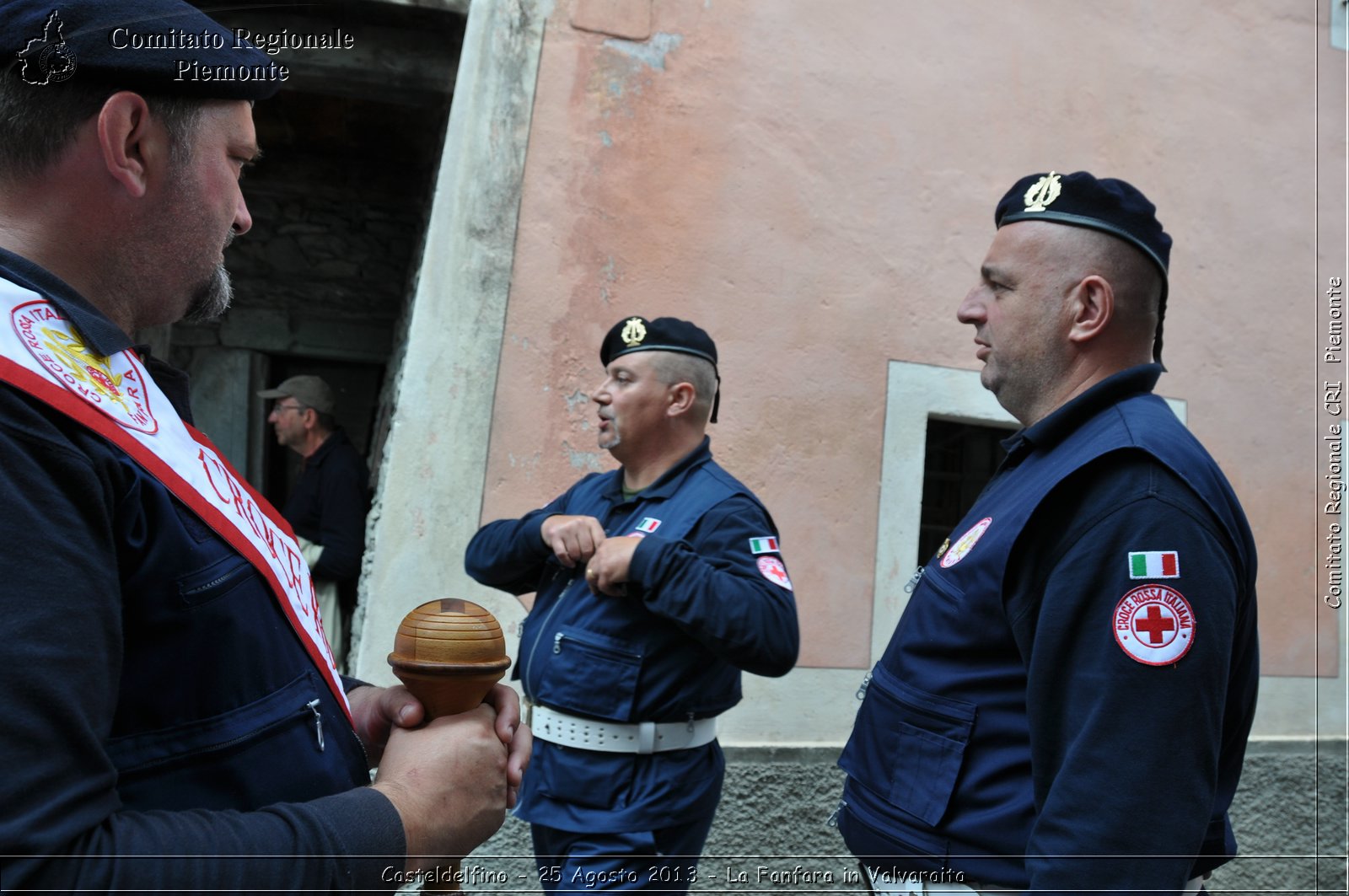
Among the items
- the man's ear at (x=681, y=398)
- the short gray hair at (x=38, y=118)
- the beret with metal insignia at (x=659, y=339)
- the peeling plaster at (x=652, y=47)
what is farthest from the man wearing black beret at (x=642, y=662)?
the peeling plaster at (x=652, y=47)

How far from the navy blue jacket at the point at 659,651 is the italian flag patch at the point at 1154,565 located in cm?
137

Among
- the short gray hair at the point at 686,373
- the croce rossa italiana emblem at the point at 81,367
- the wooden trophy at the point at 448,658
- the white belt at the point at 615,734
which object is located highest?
the short gray hair at the point at 686,373

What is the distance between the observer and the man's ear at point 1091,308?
203 centimetres

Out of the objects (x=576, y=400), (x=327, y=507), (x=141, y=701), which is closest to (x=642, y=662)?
(x=576, y=400)

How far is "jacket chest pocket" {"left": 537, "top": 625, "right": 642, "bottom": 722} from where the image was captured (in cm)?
292

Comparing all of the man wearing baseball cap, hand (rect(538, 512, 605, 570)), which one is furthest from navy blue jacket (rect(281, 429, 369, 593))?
hand (rect(538, 512, 605, 570))

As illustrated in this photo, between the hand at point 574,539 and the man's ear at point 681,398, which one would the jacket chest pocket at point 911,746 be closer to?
the hand at point 574,539

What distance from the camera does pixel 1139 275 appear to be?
2070 mm

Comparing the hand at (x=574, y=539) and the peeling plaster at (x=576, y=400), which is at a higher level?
the peeling plaster at (x=576, y=400)

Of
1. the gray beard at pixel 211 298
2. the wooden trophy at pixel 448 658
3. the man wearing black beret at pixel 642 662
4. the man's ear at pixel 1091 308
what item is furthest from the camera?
the man wearing black beret at pixel 642 662

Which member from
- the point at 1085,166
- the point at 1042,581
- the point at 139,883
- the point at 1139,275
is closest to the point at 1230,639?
the point at 1042,581

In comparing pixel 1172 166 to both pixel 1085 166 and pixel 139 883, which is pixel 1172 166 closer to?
pixel 1085 166

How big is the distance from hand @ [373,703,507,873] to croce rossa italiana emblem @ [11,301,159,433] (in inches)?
18.0

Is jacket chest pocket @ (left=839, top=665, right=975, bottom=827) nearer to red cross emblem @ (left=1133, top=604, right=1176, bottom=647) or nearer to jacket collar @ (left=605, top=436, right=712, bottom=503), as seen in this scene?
red cross emblem @ (left=1133, top=604, right=1176, bottom=647)
